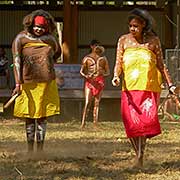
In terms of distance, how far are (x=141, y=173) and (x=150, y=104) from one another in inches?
29.1

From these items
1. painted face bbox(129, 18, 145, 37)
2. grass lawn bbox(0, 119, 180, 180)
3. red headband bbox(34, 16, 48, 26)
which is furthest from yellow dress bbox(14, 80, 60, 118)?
painted face bbox(129, 18, 145, 37)

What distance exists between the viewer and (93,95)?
12453 mm

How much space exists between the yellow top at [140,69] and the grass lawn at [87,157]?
862 mm

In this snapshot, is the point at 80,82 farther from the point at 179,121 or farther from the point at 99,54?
the point at 99,54

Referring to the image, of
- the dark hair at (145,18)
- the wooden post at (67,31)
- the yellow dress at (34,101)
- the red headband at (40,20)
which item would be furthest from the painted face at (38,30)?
the wooden post at (67,31)

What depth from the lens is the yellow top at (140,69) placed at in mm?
7008

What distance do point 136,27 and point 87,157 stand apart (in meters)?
1.78

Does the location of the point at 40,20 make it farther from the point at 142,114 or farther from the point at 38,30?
the point at 142,114

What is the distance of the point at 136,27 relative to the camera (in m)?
7.05

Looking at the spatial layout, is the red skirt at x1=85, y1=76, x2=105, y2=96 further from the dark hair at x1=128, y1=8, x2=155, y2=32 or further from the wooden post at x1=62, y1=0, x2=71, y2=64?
the wooden post at x1=62, y1=0, x2=71, y2=64

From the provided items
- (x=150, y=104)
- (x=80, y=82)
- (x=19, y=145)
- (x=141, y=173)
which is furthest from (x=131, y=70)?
Result: (x=80, y=82)

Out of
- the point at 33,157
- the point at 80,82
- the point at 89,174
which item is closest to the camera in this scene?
the point at 89,174

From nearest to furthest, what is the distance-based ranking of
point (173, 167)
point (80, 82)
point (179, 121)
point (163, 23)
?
1. point (173, 167)
2. point (179, 121)
3. point (80, 82)
4. point (163, 23)

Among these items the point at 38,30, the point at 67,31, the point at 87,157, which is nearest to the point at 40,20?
the point at 38,30
